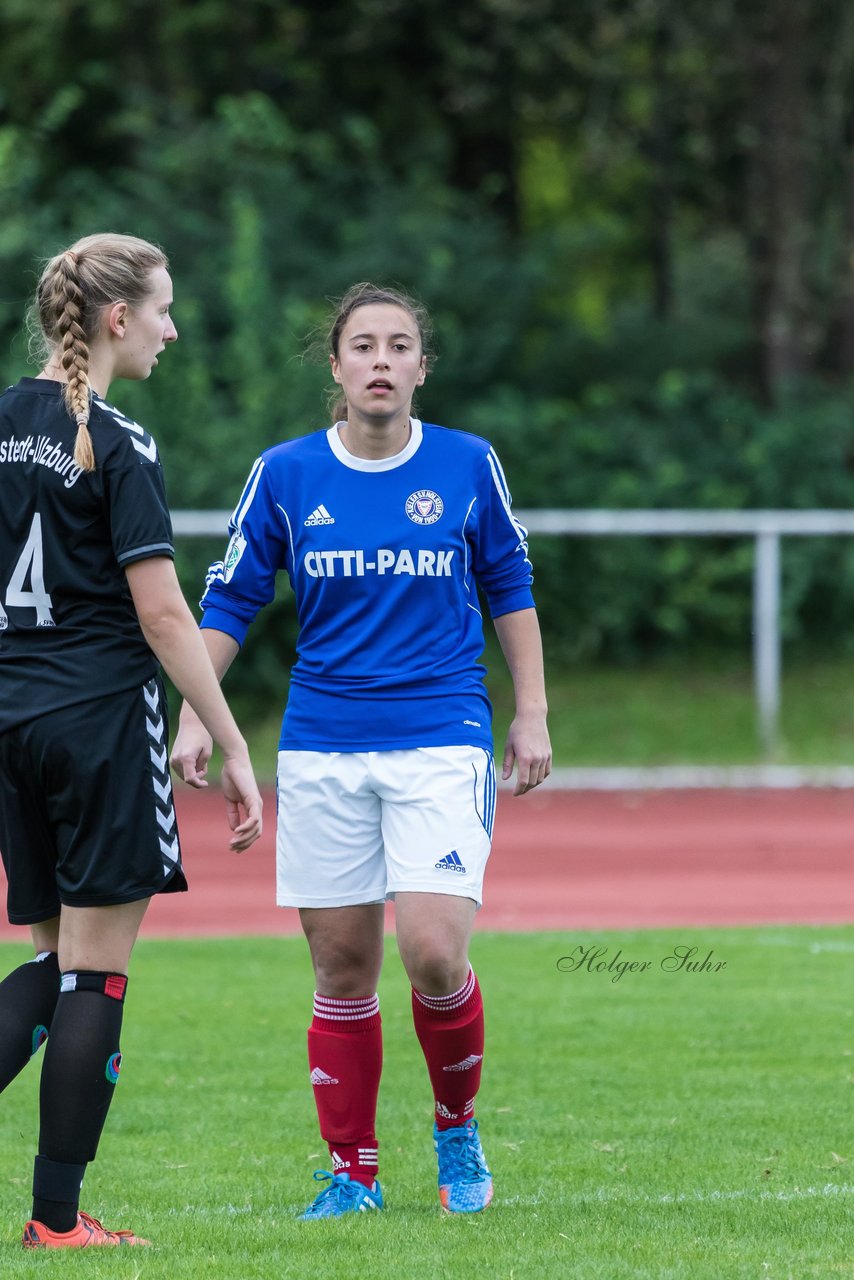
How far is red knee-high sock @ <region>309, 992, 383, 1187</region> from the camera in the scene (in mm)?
4266

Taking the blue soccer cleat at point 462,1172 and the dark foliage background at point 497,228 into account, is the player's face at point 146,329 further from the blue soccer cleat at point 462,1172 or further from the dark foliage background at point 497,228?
the dark foliage background at point 497,228

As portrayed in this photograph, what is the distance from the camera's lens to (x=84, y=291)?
376 cm

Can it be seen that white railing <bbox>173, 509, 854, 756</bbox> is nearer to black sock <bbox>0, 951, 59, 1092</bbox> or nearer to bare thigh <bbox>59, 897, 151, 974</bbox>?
black sock <bbox>0, 951, 59, 1092</bbox>

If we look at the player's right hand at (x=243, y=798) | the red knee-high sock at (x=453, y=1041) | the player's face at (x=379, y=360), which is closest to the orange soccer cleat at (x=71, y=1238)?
the red knee-high sock at (x=453, y=1041)

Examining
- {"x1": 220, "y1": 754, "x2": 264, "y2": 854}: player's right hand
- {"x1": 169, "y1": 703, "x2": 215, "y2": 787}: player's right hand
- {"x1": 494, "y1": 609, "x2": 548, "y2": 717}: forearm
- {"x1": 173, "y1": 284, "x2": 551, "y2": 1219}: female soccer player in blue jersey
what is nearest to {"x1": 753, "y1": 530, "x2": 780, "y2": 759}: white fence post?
{"x1": 494, "y1": 609, "x2": 548, "y2": 717}: forearm

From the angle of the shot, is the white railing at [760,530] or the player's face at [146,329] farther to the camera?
the white railing at [760,530]

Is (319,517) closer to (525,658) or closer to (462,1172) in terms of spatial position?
(525,658)

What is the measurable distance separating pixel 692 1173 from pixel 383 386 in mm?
2115

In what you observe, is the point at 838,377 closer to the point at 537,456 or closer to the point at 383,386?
the point at 537,456

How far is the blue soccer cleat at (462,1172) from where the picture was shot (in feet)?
13.8

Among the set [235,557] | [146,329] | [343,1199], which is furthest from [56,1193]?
[146,329]

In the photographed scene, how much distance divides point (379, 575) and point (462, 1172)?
1.42 meters

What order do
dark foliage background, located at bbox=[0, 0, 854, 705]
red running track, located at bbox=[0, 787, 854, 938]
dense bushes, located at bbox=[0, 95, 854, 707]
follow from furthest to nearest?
1. dark foliage background, located at bbox=[0, 0, 854, 705]
2. dense bushes, located at bbox=[0, 95, 854, 707]
3. red running track, located at bbox=[0, 787, 854, 938]

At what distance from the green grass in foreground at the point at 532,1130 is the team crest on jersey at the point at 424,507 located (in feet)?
5.24
